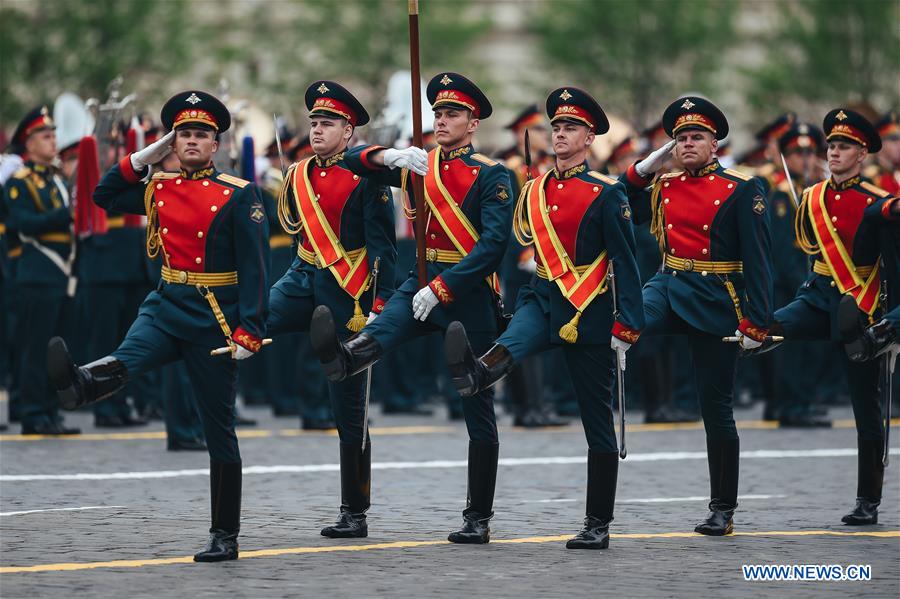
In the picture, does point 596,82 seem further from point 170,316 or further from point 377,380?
point 170,316

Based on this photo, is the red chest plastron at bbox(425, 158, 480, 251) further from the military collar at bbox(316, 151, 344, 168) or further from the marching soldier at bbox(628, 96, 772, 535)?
the marching soldier at bbox(628, 96, 772, 535)

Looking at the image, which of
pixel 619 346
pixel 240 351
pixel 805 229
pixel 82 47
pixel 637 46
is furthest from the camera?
pixel 637 46

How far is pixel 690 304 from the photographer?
414 inches

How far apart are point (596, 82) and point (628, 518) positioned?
31804 mm

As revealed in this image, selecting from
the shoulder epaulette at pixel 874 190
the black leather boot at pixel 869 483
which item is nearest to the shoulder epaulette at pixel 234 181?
the shoulder epaulette at pixel 874 190

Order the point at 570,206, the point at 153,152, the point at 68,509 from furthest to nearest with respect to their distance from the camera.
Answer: the point at 68,509 → the point at 570,206 → the point at 153,152

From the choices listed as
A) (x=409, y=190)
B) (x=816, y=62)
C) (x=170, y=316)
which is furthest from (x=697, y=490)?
(x=816, y=62)

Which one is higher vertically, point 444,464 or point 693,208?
point 693,208

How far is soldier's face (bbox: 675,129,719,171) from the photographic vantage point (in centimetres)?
1062

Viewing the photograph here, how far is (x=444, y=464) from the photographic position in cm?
1394

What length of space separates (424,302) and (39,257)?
6224 millimetres

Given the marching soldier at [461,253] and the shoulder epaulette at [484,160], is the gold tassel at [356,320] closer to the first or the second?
the marching soldier at [461,253]

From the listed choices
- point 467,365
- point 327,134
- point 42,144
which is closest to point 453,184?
point 327,134

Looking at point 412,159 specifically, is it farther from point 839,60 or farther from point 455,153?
point 839,60
